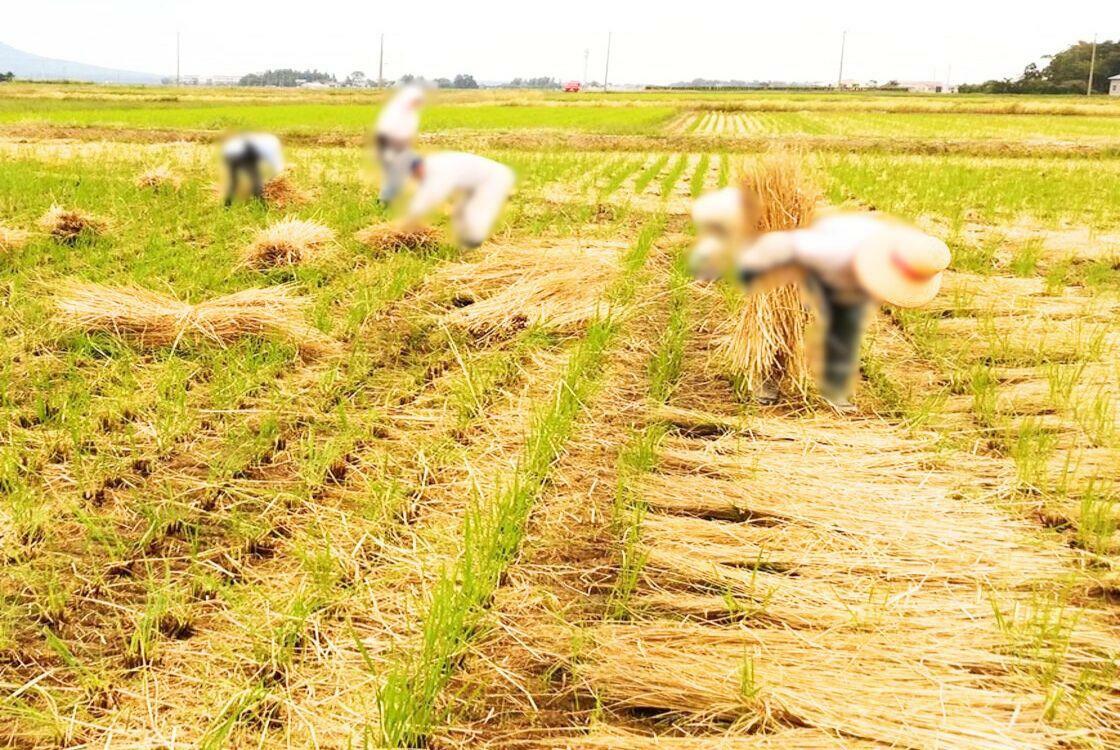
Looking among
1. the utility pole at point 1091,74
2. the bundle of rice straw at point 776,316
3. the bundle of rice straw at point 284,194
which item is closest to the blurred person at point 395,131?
the bundle of rice straw at point 284,194

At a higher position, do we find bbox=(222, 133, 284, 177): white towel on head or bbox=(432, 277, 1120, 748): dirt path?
bbox=(222, 133, 284, 177): white towel on head

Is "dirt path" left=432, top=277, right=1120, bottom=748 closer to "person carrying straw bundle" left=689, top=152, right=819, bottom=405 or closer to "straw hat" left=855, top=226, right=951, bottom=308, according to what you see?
"person carrying straw bundle" left=689, top=152, right=819, bottom=405

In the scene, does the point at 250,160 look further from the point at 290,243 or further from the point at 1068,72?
the point at 1068,72

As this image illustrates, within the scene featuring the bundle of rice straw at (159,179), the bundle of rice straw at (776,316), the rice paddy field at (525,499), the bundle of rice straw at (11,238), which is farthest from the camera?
the bundle of rice straw at (11,238)

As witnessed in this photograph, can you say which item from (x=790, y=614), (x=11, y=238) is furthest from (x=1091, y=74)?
(x=11, y=238)

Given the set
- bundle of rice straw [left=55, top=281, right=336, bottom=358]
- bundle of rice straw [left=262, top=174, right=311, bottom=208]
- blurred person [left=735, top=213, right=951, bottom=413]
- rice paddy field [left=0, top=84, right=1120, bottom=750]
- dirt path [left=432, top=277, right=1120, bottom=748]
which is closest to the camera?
blurred person [left=735, top=213, right=951, bottom=413]

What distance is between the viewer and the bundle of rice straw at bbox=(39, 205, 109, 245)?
522 centimetres

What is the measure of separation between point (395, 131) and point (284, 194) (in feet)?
2.05

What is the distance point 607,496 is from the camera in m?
5.30

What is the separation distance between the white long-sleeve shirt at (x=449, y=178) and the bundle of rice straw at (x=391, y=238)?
1.70 feet

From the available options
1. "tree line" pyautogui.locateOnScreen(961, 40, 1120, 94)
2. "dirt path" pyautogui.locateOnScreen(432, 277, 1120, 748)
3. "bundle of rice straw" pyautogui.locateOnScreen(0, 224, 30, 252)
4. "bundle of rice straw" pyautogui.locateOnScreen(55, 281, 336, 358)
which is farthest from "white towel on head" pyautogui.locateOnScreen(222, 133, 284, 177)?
"bundle of rice straw" pyautogui.locateOnScreen(0, 224, 30, 252)

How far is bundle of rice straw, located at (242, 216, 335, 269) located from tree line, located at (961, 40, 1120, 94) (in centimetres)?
73

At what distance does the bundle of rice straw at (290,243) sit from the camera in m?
0.98

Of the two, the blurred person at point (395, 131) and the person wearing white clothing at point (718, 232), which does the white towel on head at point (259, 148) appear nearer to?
the blurred person at point (395, 131)
